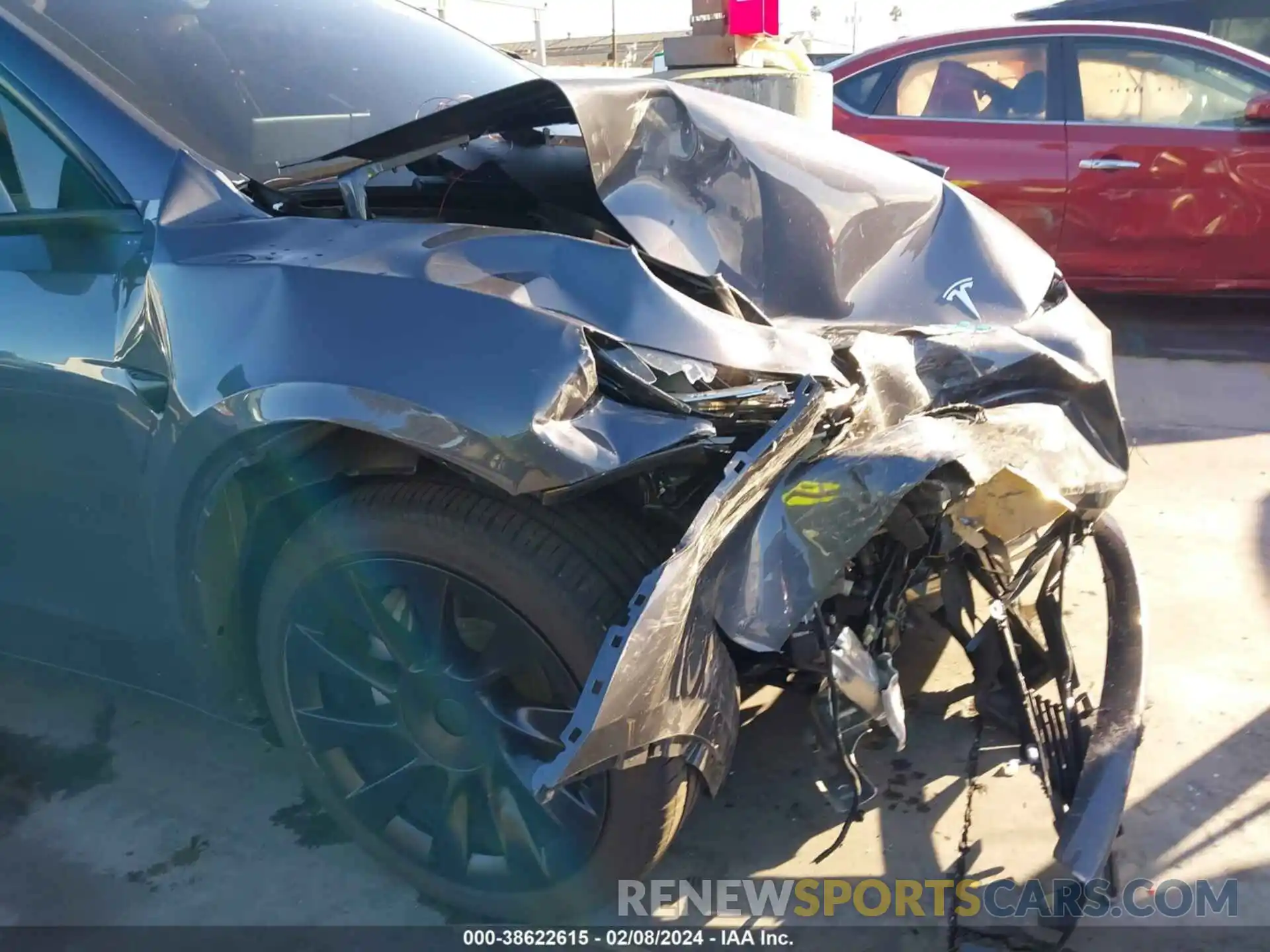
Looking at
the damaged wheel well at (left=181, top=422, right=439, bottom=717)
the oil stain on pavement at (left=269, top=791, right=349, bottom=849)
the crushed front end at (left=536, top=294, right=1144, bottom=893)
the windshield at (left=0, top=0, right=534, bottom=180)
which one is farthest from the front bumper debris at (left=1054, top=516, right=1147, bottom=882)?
the windshield at (left=0, top=0, right=534, bottom=180)

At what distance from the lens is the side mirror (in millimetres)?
5492

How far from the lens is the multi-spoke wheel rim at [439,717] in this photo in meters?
1.99

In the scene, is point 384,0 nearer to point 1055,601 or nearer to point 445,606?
point 445,606

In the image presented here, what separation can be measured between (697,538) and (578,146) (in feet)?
5.55

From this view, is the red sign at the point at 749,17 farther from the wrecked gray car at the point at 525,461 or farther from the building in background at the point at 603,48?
the building in background at the point at 603,48

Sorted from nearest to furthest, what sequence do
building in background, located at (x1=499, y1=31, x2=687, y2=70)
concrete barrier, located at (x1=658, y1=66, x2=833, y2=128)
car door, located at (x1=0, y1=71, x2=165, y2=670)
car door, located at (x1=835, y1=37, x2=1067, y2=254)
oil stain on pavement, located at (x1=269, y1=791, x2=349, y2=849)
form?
car door, located at (x1=0, y1=71, x2=165, y2=670) < oil stain on pavement, located at (x1=269, y1=791, x2=349, y2=849) < concrete barrier, located at (x1=658, y1=66, x2=833, y2=128) < car door, located at (x1=835, y1=37, x2=1067, y2=254) < building in background, located at (x1=499, y1=31, x2=687, y2=70)

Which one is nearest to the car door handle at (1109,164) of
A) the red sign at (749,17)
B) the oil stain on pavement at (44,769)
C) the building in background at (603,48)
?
the red sign at (749,17)

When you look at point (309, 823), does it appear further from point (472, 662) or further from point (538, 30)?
point (538, 30)

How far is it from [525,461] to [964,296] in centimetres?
127

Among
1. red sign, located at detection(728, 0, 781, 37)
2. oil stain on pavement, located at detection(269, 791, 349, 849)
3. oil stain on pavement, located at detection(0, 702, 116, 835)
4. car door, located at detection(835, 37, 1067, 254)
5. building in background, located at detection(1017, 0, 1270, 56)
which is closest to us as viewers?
oil stain on pavement, located at detection(269, 791, 349, 849)

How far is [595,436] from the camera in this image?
1807mm

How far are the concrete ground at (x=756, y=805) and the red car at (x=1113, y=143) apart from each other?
2922 mm

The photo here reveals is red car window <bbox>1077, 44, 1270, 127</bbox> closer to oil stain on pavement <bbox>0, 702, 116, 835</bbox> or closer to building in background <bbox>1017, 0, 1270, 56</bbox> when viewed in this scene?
building in background <bbox>1017, 0, 1270, 56</bbox>

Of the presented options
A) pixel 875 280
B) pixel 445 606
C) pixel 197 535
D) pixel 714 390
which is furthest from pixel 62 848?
pixel 875 280
